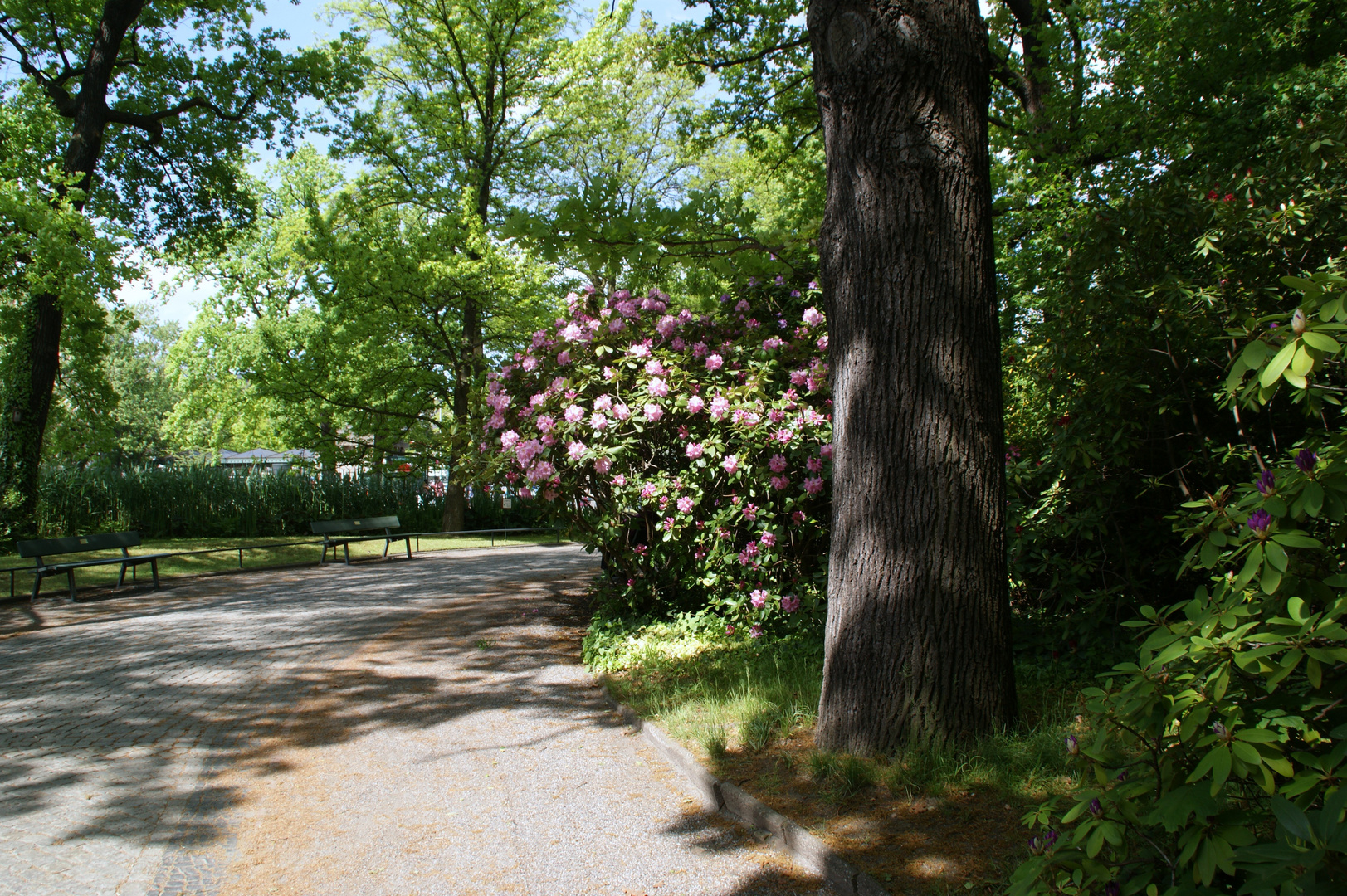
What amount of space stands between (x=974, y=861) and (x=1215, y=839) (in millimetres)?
1493

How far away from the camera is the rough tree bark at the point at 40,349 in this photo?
16594mm

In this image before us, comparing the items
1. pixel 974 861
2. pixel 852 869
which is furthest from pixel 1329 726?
pixel 852 869

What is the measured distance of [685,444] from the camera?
732 cm

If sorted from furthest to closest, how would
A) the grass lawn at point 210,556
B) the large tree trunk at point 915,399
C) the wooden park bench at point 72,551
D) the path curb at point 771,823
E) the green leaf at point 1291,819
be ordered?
the grass lawn at point 210,556, the wooden park bench at point 72,551, the large tree trunk at point 915,399, the path curb at point 771,823, the green leaf at point 1291,819

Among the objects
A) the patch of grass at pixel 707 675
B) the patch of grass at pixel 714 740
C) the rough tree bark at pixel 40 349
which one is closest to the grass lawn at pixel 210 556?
the rough tree bark at pixel 40 349

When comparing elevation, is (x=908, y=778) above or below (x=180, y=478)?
below

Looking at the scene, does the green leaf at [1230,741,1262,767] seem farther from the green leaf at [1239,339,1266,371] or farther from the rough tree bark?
the rough tree bark

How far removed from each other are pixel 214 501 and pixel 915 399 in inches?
921

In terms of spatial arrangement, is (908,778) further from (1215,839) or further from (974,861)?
(1215,839)

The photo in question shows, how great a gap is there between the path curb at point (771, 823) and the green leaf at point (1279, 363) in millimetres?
2219

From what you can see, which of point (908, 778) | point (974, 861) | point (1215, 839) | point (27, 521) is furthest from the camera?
point (27, 521)

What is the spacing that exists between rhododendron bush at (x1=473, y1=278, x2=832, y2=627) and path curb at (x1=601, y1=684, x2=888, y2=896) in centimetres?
217

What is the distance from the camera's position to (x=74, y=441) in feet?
65.3

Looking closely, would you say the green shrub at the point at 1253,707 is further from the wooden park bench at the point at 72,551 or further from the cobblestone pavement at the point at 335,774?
the wooden park bench at the point at 72,551
